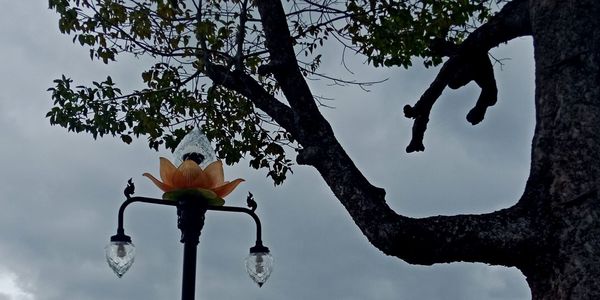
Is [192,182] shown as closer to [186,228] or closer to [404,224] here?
[186,228]

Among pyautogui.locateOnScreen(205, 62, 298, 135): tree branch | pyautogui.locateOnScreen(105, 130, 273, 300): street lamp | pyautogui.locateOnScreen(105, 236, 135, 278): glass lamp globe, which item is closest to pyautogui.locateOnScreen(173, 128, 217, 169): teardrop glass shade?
pyautogui.locateOnScreen(105, 130, 273, 300): street lamp

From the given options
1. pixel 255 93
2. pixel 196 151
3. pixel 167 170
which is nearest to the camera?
pixel 167 170

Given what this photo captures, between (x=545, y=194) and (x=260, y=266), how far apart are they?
9.04 ft

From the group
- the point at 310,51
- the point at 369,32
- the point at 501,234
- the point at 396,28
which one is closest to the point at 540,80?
the point at 501,234

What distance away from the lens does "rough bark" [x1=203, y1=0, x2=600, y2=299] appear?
626 centimetres

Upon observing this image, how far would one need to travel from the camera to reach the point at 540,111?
6.89m

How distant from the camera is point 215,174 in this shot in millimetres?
6973

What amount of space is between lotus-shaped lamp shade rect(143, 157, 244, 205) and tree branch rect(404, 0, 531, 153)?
7.96ft

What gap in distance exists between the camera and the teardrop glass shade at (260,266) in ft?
24.7

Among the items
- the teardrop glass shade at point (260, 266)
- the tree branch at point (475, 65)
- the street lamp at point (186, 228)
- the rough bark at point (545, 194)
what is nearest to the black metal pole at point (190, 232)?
the street lamp at point (186, 228)

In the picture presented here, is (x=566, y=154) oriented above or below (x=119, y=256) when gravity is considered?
above

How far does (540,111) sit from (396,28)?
177 inches

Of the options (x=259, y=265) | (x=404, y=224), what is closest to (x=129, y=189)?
(x=259, y=265)

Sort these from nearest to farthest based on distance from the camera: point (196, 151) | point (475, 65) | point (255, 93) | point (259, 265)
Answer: point (196, 151), point (259, 265), point (255, 93), point (475, 65)
